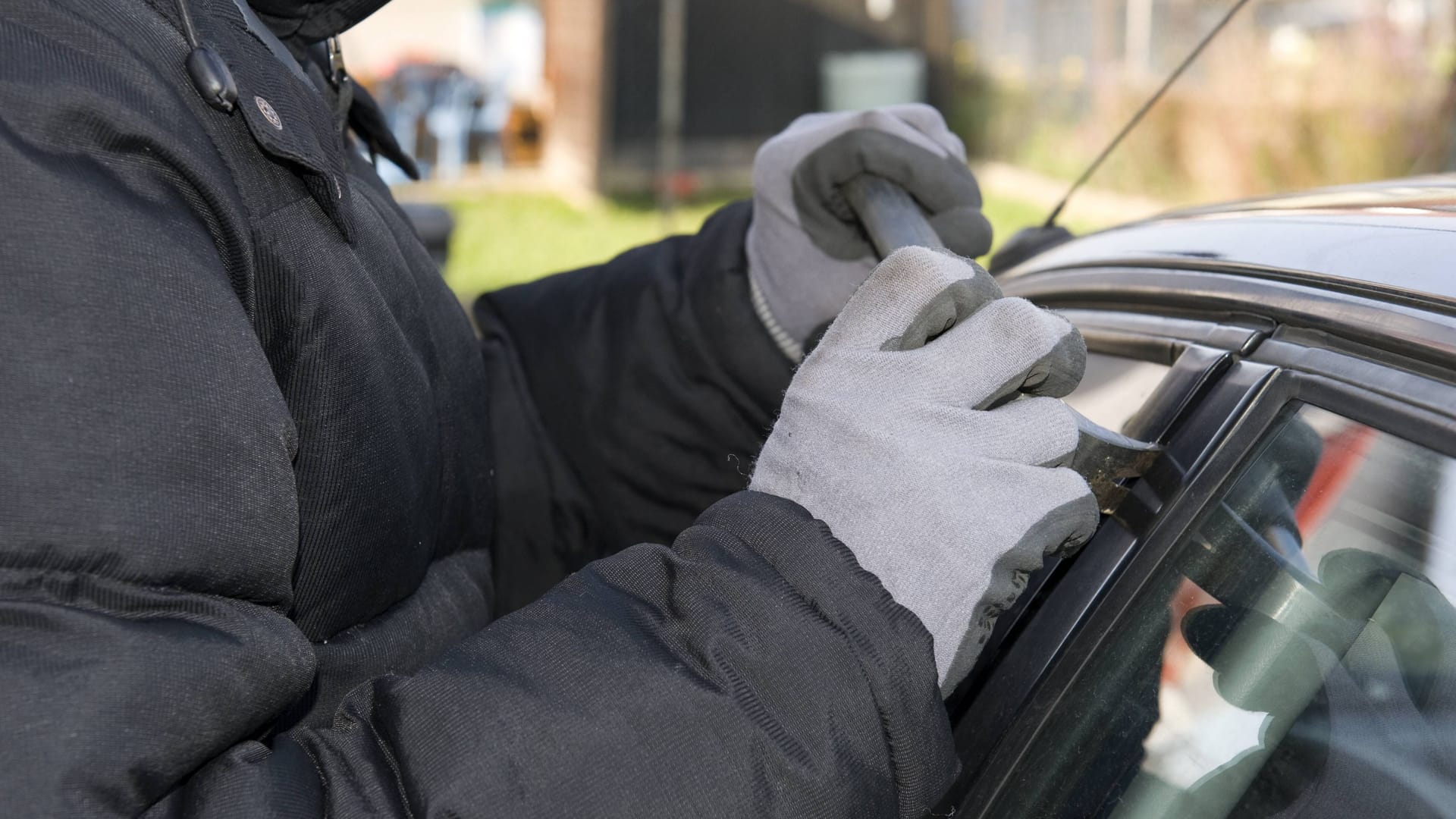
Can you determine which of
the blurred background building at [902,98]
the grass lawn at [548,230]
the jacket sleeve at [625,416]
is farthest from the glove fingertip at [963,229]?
the blurred background building at [902,98]

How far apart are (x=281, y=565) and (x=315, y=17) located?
639 mm

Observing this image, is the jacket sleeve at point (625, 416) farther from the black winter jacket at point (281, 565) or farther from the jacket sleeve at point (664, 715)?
the jacket sleeve at point (664, 715)

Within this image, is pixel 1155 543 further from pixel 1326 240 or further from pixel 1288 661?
pixel 1326 240

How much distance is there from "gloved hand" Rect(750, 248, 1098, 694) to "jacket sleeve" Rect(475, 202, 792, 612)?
59 cm

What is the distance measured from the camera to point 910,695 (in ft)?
2.89

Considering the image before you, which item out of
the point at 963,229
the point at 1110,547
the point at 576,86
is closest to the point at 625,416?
the point at 963,229

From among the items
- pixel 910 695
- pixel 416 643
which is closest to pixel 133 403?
pixel 416 643

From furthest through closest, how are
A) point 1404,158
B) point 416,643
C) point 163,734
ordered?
point 1404,158 < point 416,643 < point 163,734

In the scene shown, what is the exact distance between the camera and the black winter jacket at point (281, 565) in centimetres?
72

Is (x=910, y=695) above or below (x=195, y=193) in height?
below

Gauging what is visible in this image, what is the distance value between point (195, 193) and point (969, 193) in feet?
3.04

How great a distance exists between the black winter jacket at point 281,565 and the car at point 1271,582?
0.16 m

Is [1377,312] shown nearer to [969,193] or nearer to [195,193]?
[969,193]

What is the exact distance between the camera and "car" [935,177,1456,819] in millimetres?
861
